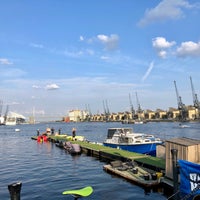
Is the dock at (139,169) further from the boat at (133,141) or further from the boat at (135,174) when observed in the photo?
the boat at (133,141)

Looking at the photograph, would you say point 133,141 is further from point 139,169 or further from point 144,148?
point 139,169

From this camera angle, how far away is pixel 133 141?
128 ft

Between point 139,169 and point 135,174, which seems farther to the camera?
point 139,169

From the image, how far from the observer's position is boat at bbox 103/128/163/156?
37.8 m

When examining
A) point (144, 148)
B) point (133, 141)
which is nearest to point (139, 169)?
point (144, 148)

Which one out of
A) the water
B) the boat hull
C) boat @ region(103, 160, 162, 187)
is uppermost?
the boat hull

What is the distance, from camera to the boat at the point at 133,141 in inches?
1486

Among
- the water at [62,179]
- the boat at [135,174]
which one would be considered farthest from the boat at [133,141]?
the boat at [135,174]

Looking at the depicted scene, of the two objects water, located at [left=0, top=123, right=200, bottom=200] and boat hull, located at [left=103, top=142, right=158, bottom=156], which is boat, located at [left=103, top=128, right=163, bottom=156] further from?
water, located at [left=0, top=123, right=200, bottom=200]

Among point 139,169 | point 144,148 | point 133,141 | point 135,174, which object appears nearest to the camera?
point 135,174

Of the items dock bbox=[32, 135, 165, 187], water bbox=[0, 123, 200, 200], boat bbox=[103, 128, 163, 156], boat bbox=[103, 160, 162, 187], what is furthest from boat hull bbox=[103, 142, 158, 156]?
boat bbox=[103, 160, 162, 187]

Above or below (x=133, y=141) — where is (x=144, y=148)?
below

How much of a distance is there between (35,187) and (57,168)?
8.40m

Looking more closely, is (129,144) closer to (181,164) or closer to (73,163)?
(73,163)
